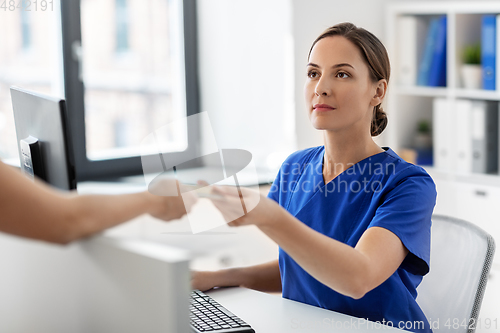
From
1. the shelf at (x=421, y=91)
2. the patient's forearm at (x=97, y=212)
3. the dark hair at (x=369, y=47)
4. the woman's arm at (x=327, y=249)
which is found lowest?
the woman's arm at (x=327, y=249)

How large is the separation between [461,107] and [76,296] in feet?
7.33

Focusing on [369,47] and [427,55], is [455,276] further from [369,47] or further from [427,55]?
[427,55]

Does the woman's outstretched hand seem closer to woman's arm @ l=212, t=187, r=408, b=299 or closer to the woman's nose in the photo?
woman's arm @ l=212, t=187, r=408, b=299

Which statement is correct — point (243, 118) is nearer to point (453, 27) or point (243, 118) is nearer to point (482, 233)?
point (453, 27)

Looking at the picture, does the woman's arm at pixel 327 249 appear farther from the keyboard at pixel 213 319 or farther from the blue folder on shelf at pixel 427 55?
the blue folder on shelf at pixel 427 55

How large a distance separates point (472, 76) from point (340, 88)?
1514 millimetres

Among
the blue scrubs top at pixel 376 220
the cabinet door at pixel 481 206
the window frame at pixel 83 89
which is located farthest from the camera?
the cabinet door at pixel 481 206

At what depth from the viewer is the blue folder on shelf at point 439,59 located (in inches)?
98.1

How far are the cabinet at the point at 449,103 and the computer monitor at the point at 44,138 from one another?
2028 mm

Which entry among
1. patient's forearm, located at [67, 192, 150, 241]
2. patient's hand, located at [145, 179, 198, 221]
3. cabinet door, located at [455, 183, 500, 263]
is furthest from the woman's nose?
cabinet door, located at [455, 183, 500, 263]

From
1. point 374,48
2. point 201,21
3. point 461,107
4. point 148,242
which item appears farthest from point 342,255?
point 201,21

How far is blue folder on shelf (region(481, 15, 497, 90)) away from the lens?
2303 millimetres

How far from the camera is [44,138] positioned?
1.01m

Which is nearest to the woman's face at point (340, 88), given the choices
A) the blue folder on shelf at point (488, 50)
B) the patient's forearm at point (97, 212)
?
the patient's forearm at point (97, 212)
